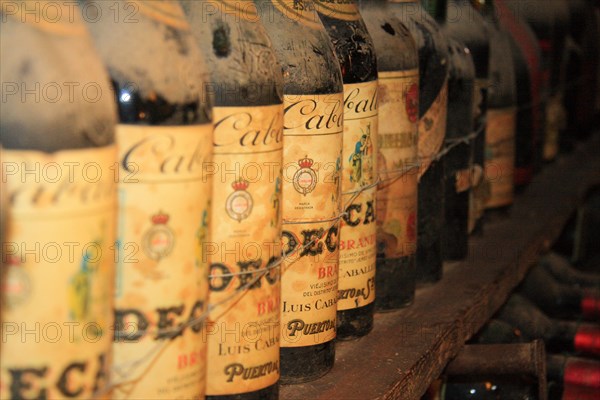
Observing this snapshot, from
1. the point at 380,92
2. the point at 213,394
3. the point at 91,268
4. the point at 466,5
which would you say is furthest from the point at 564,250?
the point at 91,268

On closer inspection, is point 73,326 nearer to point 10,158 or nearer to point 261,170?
point 10,158

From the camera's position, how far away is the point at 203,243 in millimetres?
685

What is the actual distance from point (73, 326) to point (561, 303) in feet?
4.34

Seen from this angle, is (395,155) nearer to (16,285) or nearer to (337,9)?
(337,9)

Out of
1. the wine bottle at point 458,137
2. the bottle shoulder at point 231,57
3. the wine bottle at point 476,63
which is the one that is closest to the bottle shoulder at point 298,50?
the bottle shoulder at point 231,57

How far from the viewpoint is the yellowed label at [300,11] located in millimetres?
877

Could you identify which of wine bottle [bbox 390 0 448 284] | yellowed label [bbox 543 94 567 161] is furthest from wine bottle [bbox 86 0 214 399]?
yellowed label [bbox 543 94 567 161]

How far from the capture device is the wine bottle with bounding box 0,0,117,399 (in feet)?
1.81

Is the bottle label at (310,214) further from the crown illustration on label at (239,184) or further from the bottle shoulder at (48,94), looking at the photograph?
the bottle shoulder at (48,94)

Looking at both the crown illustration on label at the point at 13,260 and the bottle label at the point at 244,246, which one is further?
the bottle label at the point at 244,246

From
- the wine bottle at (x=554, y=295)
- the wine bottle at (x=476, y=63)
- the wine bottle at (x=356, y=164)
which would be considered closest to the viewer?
the wine bottle at (x=356, y=164)

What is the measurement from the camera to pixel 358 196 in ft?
3.32

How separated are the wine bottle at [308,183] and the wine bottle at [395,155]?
0.62ft

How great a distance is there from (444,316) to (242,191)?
0.48 m
